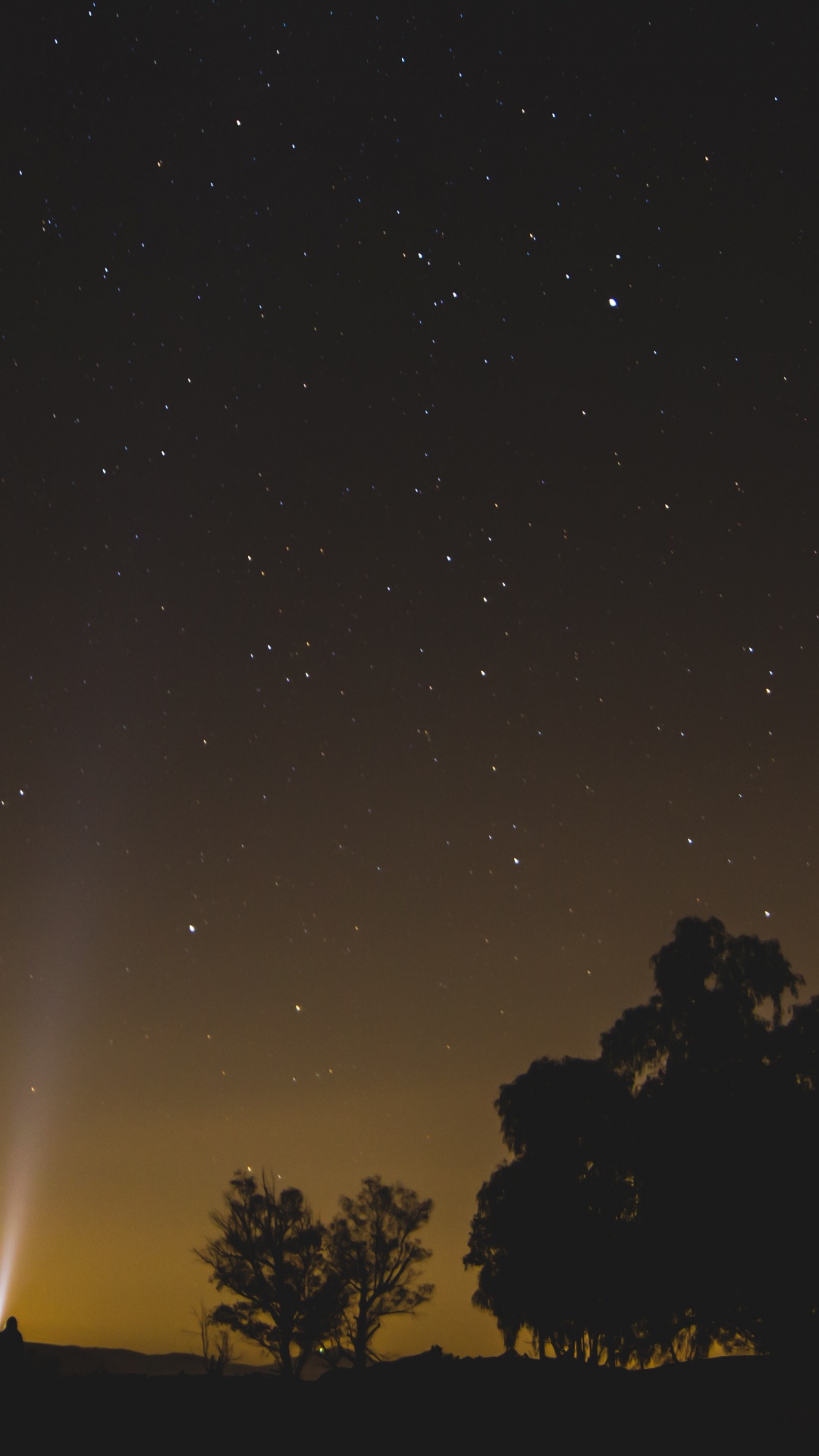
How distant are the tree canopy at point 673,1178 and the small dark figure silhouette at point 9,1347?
14.5m

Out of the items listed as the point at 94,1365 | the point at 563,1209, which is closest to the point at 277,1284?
the point at 563,1209

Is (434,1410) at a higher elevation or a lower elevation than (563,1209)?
lower

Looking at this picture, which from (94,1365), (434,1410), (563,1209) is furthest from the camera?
(94,1365)

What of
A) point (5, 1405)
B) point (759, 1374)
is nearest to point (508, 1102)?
point (759, 1374)

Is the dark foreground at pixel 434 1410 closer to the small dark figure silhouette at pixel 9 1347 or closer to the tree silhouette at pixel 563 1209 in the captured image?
the small dark figure silhouette at pixel 9 1347

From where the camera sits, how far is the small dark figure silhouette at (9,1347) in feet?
46.6

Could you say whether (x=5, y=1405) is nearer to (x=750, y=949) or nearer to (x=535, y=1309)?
(x=535, y=1309)

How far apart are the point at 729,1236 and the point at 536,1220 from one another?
16.8 ft

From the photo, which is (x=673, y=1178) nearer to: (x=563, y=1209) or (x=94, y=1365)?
(x=563, y=1209)

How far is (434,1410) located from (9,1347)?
5.67 meters

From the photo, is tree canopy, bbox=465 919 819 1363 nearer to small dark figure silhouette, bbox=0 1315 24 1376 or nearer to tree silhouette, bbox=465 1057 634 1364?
tree silhouette, bbox=465 1057 634 1364

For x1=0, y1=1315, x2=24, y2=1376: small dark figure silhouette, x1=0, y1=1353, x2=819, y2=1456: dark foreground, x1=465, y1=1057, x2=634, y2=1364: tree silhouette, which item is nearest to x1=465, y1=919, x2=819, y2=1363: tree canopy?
x1=465, y1=1057, x2=634, y2=1364: tree silhouette

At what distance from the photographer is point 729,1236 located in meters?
23.2

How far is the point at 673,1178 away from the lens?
24094 mm
